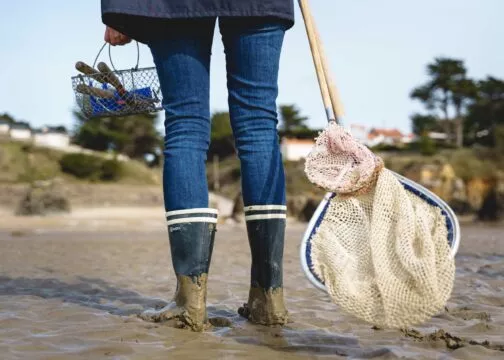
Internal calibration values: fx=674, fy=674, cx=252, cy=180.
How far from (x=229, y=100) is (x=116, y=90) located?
0.71 meters

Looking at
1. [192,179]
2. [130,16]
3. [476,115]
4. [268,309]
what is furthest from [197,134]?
[476,115]

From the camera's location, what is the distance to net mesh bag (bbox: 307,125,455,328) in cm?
202

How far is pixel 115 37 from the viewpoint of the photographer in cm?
281

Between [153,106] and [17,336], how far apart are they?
1.19 metres

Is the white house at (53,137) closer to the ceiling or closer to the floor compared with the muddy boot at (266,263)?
closer to the ceiling

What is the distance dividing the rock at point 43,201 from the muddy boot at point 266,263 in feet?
88.1

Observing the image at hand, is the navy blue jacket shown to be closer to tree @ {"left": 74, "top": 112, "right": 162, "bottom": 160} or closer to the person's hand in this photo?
the person's hand

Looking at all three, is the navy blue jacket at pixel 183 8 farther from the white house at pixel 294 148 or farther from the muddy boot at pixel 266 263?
the white house at pixel 294 148

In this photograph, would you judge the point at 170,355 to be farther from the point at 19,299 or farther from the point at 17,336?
the point at 19,299

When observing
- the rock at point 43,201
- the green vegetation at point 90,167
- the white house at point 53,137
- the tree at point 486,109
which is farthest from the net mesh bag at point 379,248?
the tree at point 486,109

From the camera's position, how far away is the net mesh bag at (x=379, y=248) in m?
2.02

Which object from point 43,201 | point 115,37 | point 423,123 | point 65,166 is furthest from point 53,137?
point 115,37

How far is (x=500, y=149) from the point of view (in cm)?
4794

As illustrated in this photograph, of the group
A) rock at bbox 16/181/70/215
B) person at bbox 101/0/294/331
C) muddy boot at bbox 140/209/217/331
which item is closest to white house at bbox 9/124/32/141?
rock at bbox 16/181/70/215
